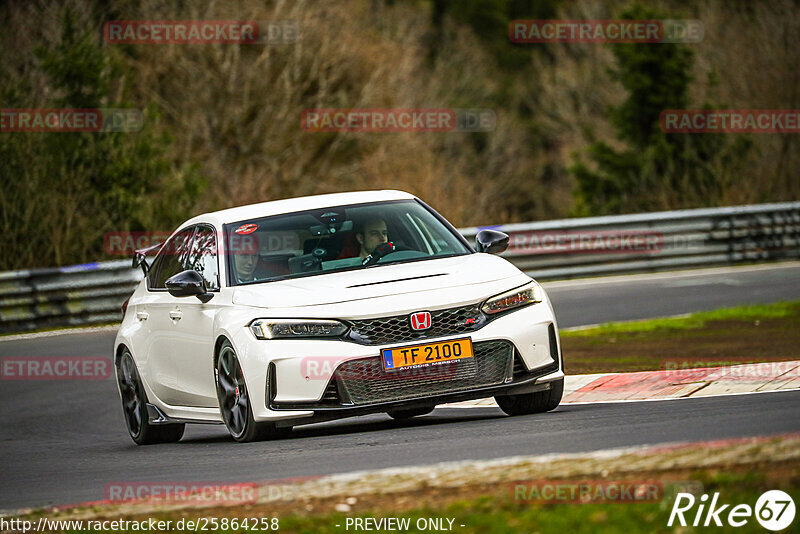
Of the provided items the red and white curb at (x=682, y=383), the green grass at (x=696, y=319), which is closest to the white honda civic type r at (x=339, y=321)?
the red and white curb at (x=682, y=383)

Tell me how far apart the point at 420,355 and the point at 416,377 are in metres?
0.13

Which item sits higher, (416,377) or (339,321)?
(339,321)

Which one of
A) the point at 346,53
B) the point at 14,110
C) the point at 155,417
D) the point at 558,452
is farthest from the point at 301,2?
the point at 558,452

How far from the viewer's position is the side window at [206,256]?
393 inches

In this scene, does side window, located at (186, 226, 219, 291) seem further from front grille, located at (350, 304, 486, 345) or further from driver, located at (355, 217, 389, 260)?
front grille, located at (350, 304, 486, 345)

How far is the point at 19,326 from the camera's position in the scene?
832 inches

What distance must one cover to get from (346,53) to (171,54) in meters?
5.13

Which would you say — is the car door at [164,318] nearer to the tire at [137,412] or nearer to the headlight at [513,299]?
the tire at [137,412]

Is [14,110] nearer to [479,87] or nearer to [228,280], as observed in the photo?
[228,280]

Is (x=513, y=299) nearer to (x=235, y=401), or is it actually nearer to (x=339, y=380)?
(x=339, y=380)

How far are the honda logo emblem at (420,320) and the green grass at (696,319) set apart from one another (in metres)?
7.88

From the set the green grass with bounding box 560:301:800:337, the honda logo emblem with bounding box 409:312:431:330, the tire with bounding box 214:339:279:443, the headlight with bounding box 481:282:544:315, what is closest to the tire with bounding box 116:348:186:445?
the tire with bounding box 214:339:279:443

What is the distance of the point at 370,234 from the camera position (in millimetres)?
10086

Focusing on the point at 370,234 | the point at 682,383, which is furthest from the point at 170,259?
the point at 682,383
